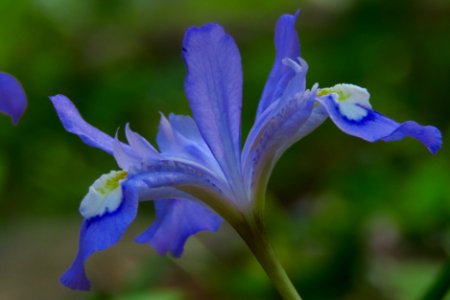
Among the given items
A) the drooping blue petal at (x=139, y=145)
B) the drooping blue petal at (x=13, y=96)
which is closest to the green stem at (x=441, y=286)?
the drooping blue petal at (x=139, y=145)

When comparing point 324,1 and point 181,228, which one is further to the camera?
point 324,1

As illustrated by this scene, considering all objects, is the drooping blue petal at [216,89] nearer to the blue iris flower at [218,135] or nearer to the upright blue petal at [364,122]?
the blue iris flower at [218,135]

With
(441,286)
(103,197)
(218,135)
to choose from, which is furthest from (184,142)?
(441,286)

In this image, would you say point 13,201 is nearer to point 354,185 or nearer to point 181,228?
point 354,185

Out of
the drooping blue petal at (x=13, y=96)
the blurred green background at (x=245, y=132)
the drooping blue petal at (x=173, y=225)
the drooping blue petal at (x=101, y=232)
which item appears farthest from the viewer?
the blurred green background at (x=245, y=132)

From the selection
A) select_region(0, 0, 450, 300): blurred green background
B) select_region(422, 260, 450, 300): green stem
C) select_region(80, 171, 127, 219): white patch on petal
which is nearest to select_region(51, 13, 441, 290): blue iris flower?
select_region(80, 171, 127, 219): white patch on petal

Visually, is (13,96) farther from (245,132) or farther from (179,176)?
(245,132)

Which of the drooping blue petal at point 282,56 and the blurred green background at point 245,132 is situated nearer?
the drooping blue petal at point 282,56

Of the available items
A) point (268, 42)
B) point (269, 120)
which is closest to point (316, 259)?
point (269, 120)
